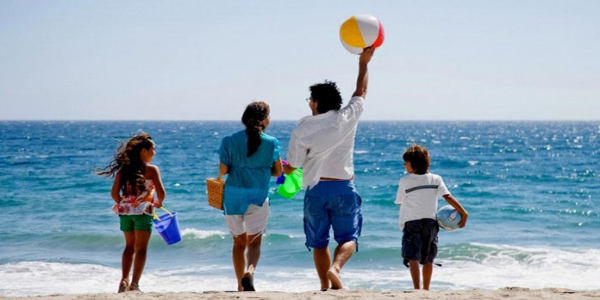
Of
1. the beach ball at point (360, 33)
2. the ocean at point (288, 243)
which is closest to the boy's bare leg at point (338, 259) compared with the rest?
the beach ball at point (360, 33)

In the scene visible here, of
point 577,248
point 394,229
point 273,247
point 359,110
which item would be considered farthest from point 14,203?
point 359,110

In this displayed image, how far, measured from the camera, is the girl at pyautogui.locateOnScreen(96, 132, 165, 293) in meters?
6.01

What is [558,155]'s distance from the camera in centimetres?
4488

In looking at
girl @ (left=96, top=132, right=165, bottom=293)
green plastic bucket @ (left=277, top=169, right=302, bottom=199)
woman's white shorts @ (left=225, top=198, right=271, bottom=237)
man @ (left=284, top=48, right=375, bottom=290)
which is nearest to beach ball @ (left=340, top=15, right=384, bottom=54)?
man @ (left=284, top=48, right=375, bottom=290)

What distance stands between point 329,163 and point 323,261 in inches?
33.5

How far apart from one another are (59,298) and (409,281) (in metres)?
6.61

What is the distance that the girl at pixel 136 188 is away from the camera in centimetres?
601

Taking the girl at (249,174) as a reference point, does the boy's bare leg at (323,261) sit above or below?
below

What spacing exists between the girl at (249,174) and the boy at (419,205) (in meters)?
1.14

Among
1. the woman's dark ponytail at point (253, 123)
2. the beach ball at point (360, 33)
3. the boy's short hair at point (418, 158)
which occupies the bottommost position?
the boy's short hair at point (418, 158)

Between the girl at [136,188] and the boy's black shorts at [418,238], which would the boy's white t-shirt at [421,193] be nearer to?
the boy's black shorts at [418,238]

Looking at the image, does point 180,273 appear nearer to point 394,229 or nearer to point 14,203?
point 394,229

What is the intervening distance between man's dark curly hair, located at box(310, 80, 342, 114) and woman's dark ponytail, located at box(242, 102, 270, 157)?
0.52m

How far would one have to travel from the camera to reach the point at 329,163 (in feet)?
17.6
